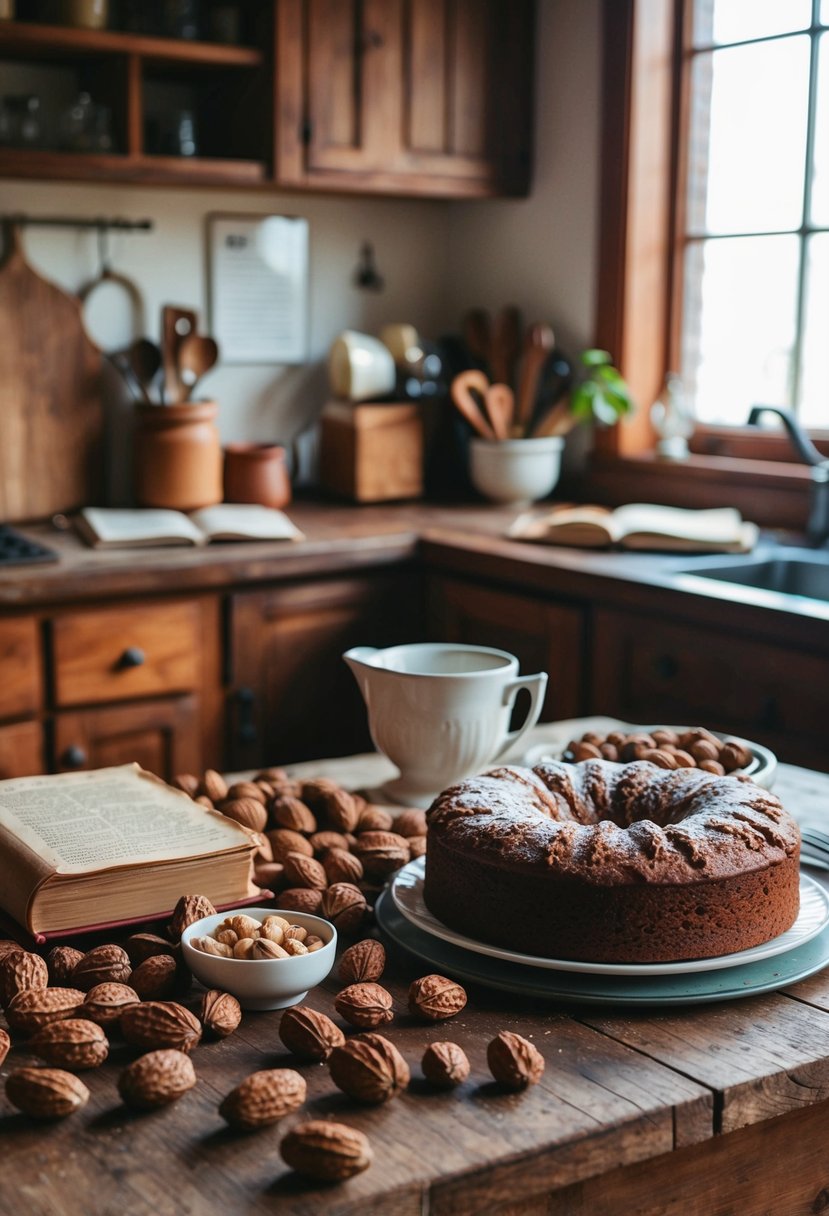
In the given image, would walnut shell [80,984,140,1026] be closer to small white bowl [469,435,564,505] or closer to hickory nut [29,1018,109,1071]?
hickory nut [29,1018,109,1071]

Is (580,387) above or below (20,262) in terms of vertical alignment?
below

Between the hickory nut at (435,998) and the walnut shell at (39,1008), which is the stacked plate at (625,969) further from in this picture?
the walnut shell at (39,1008)

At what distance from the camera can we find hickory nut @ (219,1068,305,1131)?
797 mm

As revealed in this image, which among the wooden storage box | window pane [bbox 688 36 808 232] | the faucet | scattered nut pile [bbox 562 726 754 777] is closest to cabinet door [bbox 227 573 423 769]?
the wooden storage box

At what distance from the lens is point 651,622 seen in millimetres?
2479

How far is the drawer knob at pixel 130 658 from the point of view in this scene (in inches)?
105

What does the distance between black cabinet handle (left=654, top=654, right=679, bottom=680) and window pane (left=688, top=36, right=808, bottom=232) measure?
114 centimetres

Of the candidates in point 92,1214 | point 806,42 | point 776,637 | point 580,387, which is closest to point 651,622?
point 776,637

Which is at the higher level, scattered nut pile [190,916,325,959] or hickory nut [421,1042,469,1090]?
scattered nut pile [190,916,325,959]

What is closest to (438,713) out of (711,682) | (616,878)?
(616,878)

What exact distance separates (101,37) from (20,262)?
535mm

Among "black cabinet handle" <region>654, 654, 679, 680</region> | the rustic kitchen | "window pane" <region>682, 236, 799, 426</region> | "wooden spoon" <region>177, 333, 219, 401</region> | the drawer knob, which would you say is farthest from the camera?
"wooden spoon" <region>177, 333, 219, 401</region>

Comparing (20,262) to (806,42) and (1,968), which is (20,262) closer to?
(806,42)

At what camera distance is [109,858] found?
107cm
